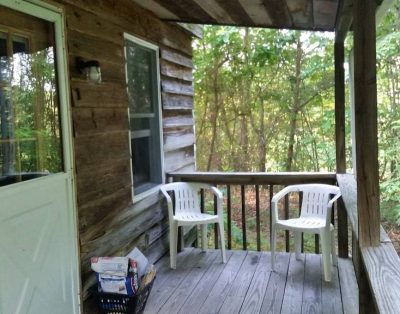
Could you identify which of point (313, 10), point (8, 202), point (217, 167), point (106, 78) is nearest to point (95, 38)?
point (106, 78)

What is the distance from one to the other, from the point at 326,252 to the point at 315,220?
0.34m

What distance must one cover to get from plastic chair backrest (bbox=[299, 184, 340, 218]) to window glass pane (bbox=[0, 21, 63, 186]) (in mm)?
2199

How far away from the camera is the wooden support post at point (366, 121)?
2.00m

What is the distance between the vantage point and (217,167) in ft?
29.6

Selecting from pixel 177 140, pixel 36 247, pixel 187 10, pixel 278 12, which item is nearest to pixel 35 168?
pixel 36 247

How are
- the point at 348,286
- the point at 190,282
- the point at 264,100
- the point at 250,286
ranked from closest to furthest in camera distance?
1. the point at 348,286
2. the point at 250,286
3. the point at 190,282
4. the point at 264,100

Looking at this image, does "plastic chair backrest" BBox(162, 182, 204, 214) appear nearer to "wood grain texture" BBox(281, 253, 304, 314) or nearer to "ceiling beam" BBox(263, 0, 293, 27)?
"wood grain texture" BBox(281, 253, 304, 314)

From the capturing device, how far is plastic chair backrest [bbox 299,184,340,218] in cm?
383

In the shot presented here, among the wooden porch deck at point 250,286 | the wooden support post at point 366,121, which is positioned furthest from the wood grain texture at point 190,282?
the wooden support post at point 366,121

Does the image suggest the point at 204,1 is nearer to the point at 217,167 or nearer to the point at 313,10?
the point at 313,10

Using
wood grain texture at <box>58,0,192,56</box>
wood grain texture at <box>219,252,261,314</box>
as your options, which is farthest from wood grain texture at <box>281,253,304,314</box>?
wood grain texture at <box>58,0,192,56</box>

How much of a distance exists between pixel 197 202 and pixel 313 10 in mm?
1977

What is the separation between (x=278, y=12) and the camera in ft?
11.8

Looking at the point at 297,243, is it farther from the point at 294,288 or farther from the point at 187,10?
the point at 187,10
